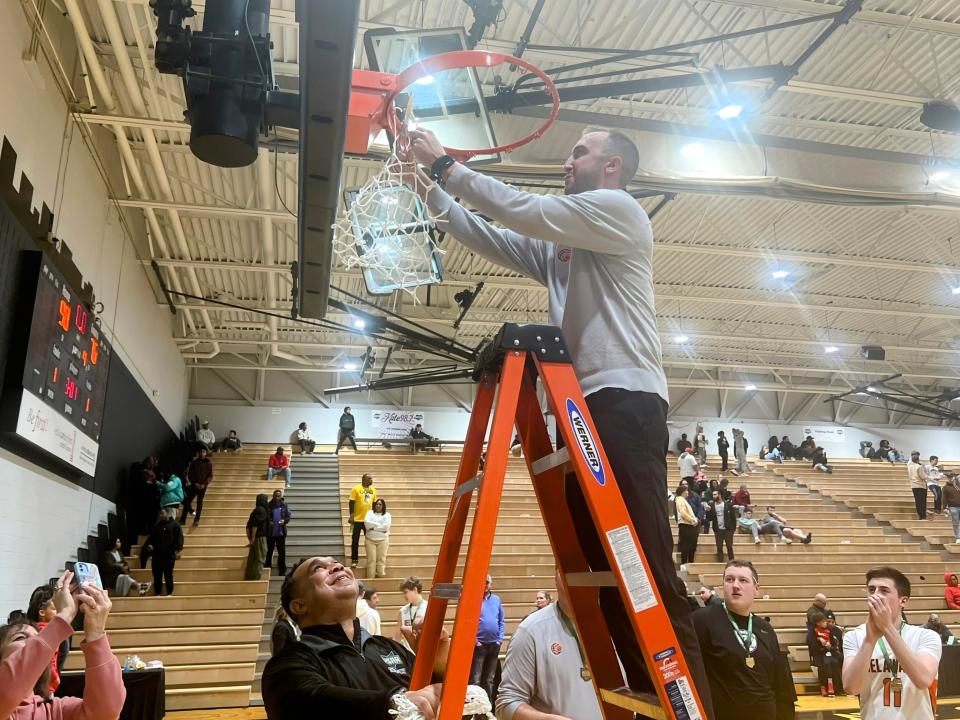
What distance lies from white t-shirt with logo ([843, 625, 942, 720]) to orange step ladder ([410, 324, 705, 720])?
2.31 meters

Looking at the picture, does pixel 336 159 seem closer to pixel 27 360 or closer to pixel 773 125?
pixel 27 360

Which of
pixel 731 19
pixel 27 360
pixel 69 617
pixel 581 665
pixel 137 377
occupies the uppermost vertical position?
pixel 731 19

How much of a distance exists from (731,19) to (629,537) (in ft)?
29.9

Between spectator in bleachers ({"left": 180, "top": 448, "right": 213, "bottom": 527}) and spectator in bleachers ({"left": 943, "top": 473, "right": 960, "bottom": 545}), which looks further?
spectator in bleachers ({"left": 943, "top": 473, "right": 960, "bottom": 545})

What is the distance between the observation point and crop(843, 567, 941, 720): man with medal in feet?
11.7

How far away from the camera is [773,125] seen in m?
11.5

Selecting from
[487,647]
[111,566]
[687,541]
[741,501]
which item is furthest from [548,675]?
[741,501]

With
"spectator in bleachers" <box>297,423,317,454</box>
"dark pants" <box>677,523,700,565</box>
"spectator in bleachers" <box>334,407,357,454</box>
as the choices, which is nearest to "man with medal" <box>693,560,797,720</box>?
"dark pants" <box>677,523,700,565</box>

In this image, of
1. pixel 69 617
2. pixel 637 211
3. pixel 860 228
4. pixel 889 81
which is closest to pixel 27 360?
pixel 69 617

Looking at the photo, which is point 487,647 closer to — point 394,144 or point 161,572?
point 161,572

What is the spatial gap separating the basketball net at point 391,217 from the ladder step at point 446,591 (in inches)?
47.9

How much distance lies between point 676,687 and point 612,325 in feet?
3.16

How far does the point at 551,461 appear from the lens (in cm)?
211

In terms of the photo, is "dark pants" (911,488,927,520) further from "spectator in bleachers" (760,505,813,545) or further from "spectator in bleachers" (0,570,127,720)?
"spectator in bleachers" (0,570,127,720)
